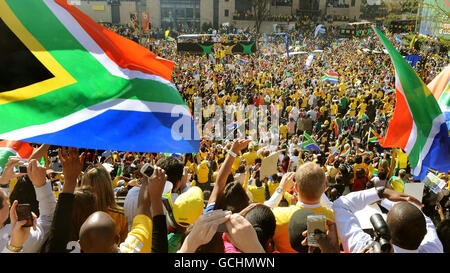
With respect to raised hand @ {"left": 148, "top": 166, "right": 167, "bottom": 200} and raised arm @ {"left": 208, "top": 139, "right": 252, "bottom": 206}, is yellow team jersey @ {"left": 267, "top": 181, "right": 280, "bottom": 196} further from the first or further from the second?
raised hand @ {"left": 148, "top": 166, "right": 167, "bottom": 200}

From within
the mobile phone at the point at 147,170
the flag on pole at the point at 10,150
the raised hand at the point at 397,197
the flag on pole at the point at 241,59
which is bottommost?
the flag on pole at the point at 241,59

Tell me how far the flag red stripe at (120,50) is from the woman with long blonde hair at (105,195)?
4.20 feet

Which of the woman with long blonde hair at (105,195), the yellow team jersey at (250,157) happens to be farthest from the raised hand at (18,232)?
the yellow team jersey at (250,157)

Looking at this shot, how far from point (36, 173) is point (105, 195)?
0.56 metres

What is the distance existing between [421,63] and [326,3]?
45.5 meters

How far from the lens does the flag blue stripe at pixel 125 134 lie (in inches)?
103

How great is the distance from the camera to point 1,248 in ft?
7.13

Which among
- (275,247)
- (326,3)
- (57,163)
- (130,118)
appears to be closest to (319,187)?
(275,247)

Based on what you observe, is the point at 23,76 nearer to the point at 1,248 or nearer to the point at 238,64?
the point at 1,248

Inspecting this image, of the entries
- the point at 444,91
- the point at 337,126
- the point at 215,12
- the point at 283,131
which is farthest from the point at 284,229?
the point at 215,12

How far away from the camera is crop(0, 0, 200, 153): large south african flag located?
269cm

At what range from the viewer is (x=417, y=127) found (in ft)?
13.5

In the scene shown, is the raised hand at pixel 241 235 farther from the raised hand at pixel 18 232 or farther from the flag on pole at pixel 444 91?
the flag on pole at pixel 444 91
